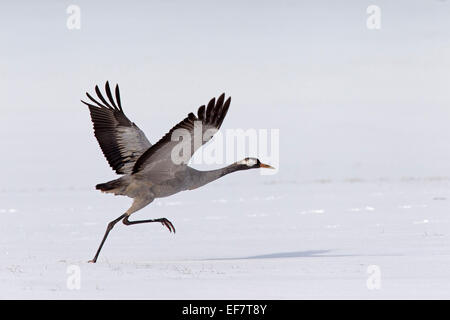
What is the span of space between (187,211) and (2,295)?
13528 mm

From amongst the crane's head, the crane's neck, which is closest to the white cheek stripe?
the crane's head

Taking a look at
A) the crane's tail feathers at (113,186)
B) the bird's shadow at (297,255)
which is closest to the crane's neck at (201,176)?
the crane's tail feathers at (113,186)

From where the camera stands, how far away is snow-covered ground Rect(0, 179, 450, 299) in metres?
8.16

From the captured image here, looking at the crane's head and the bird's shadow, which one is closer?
the bird's shadow

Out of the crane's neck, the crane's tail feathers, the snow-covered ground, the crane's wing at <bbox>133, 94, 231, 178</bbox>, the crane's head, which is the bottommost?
the snow-covered ground

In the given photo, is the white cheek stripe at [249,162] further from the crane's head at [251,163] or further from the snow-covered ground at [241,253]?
the snow-covered ground at [241,253]

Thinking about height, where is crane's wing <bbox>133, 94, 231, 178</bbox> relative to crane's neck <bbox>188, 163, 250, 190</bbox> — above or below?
above

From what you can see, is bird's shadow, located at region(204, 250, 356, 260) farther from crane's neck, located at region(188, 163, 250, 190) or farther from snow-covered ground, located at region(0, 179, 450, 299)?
crane's neck, located at region(188, 163, 250, 190)

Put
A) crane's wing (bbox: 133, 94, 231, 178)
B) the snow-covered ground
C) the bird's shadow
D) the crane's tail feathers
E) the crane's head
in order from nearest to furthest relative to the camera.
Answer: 1. the snow-covered ground
2. crane's wing (bbox: 133, 94, 231, 178)
3. the crane's tail feathers
4. the bird's shadow
5. the crane's head

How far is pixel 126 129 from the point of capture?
37.0 feet

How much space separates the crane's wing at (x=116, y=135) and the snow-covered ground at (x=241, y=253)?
1426 mm

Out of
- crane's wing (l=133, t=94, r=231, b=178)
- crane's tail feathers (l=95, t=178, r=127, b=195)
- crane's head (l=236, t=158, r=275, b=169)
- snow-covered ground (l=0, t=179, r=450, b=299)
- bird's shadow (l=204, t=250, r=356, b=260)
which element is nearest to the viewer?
snow-covered ground (l=0, t=179, r=450, b=299)

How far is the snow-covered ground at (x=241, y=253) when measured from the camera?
8.16 meters

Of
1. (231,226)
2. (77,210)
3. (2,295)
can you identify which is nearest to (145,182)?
(2,295)
